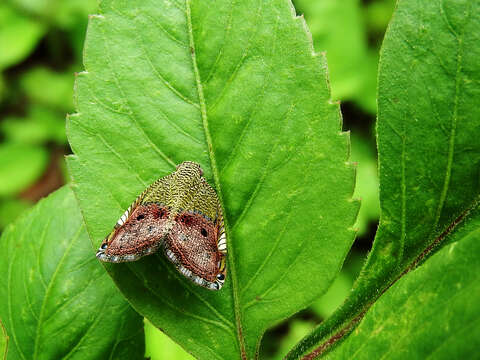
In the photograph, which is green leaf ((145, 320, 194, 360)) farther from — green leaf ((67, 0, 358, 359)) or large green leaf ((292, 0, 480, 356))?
large green leaf ((292, 0, 480, 356))

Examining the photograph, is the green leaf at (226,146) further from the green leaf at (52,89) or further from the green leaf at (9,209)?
the green leaf at (52,89)

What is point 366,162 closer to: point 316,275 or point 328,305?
point 328,305

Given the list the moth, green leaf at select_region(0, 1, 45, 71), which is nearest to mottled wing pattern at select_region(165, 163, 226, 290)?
the moth

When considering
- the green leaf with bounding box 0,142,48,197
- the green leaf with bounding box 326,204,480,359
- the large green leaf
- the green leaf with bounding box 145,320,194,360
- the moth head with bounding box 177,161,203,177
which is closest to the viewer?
the green leaf with bounding box 326,204,480,359

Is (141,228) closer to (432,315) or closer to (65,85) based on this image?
(432,315)

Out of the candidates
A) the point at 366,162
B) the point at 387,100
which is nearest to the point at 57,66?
the point at 366,162
